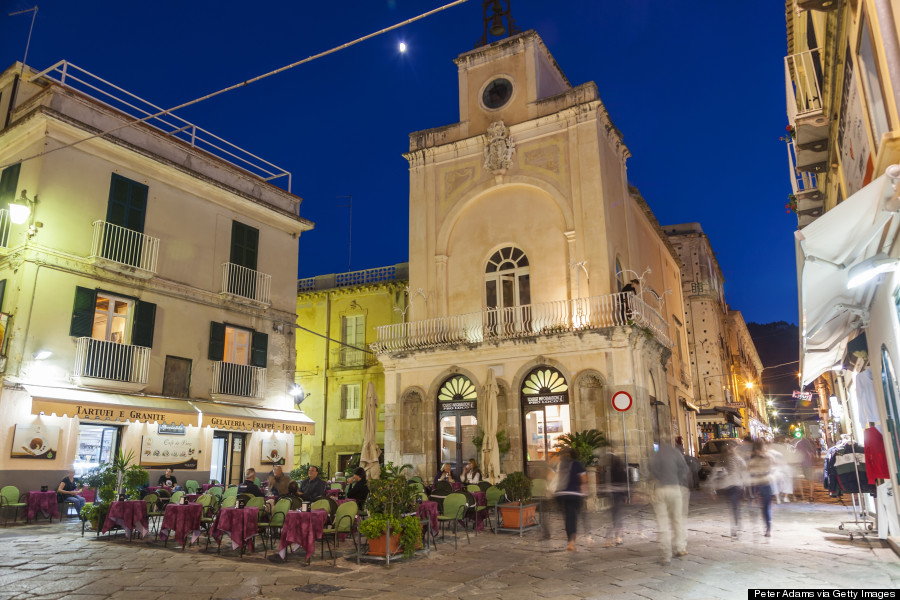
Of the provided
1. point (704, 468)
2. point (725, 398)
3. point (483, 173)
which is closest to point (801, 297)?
point (483, 173)

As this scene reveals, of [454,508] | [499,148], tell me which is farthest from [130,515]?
[499,148]

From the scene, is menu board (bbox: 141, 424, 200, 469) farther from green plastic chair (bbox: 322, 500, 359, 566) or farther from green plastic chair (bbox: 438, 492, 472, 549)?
green plastic chair (bbox: 438, 492, 472, 549)

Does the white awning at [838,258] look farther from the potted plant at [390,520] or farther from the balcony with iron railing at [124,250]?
the balcony with iron railing at [124,250]

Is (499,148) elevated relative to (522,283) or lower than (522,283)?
elevated

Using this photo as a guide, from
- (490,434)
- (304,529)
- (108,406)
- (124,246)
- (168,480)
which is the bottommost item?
(304,529)

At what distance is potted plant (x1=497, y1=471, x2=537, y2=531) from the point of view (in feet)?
37.9

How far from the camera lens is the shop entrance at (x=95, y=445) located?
15461 mm

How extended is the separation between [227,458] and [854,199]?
17945 mm

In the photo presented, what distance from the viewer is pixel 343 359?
27.8 meters

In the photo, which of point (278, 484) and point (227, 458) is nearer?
point (278, 484)

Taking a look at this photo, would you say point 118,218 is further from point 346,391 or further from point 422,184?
point 346,391

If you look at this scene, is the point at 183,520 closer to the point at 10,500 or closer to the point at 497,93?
the point at 10,500

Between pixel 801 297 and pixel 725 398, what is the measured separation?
3632cm

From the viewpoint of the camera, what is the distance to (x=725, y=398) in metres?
39.7
